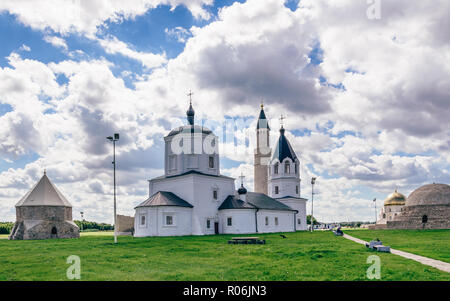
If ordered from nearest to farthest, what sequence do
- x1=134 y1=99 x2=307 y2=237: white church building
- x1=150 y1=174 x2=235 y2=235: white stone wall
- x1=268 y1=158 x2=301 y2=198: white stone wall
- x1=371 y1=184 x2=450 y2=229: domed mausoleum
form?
x1=134 y1=99 x2=307 y2=237: white church building < x1=150 y1=174 x2=235 y2=235: white stone wall < x1=371 y1=184 x2=450 y2=229: domed mausoleum < x1=268 y1=158 x2=301 y2=198: white stone wall

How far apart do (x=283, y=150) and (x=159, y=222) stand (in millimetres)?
27194

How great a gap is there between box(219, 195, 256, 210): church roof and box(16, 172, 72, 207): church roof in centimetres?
1710

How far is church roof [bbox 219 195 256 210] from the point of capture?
44.9 m

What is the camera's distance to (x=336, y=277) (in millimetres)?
12203

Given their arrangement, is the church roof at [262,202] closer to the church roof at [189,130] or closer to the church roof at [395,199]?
the church roof at [189,130]

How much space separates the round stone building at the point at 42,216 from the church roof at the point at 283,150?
30755 millimetres

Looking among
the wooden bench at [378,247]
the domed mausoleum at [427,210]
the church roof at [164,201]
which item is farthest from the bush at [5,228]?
the wooden bench at [378,247]

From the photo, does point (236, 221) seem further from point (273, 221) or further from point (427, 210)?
point (427, 210)

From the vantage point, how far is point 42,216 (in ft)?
136

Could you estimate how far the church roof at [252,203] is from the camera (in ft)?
148

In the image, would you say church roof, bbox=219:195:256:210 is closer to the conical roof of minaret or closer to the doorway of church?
the doorway of church

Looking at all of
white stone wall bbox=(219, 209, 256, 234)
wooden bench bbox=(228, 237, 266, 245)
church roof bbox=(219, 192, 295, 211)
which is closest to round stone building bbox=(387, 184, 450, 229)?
church roof bbox=(219, 192, 295, 211)

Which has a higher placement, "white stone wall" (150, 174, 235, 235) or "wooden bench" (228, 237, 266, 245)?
"white stone wall" (150, 174, 235, 235)
